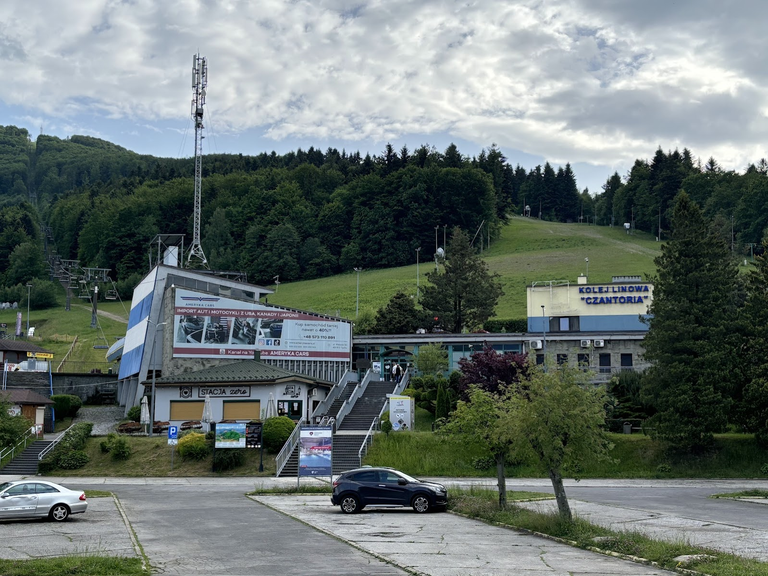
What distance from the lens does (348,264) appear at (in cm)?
13888

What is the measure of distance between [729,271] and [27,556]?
142 ft

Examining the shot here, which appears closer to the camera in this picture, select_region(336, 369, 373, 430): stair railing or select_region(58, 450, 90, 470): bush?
select_region(58, 450, 90, 470): bush

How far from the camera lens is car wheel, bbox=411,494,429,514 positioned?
26438 millimetres

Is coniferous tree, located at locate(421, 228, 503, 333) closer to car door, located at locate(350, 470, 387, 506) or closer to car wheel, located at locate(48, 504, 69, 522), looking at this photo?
car door, located at locate(350, 470, 387, 506)

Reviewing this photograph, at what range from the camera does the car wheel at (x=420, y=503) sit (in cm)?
2644

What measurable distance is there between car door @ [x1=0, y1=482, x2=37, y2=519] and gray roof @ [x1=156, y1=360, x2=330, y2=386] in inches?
1076

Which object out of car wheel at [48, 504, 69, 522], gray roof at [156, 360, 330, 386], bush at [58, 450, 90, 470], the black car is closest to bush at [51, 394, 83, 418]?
gray roof at [156, 360, 330, 386]

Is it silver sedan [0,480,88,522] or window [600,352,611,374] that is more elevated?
window [600,352,611,374]

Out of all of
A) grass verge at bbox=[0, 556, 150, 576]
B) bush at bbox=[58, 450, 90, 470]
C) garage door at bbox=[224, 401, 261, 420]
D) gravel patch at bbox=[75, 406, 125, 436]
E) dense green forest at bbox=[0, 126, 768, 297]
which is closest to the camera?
grass verge at bbox=[0, 556, 150, 576]

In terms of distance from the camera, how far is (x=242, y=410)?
51969 mm

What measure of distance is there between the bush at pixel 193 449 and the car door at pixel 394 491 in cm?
1965

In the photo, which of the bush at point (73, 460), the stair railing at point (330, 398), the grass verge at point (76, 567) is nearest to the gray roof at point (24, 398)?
the bush at point (73, 460)

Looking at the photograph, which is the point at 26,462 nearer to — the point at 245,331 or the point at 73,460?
the point at 73,460

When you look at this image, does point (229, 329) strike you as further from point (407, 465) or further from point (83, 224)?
point (83, 224)
